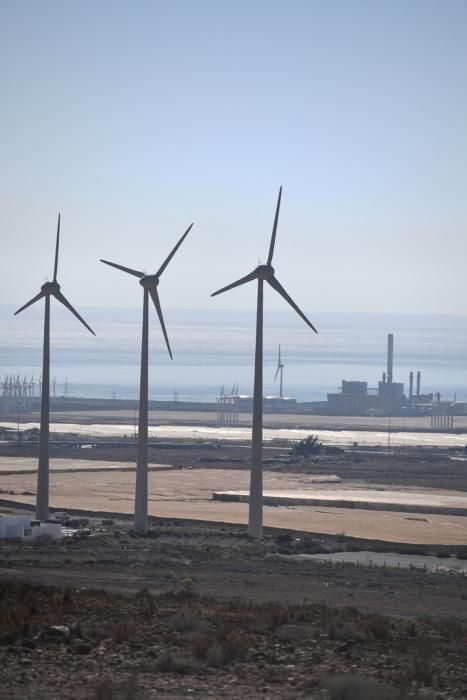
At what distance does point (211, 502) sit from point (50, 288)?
1694 cm

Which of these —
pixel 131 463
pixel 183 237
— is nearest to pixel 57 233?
pixel 183 237

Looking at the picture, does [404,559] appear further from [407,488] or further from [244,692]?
[407,488]

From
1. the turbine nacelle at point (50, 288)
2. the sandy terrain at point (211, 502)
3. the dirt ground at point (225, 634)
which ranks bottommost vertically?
the sandy terrain at point (211, 502)

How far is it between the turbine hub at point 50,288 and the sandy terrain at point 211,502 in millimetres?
10780

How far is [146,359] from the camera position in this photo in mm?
44344

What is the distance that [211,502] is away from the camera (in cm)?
6156

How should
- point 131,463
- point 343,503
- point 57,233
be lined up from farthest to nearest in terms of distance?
point 131,463 → point 343,503 → point 57,233

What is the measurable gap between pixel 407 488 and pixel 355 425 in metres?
106

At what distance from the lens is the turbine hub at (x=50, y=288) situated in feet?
160

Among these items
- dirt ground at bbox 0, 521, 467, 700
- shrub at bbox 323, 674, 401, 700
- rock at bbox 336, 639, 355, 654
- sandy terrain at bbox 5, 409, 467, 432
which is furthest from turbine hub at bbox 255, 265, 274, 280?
sandy terrain at bbox 5, 409, 467, 432

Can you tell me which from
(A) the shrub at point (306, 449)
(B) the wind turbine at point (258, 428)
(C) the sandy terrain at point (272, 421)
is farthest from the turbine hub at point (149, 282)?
(C) the sandy terrain at point (272, 421)

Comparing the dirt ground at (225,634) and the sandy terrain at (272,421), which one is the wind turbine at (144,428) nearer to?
the dirt ground at (225,634)

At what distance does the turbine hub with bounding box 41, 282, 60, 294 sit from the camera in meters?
48.8

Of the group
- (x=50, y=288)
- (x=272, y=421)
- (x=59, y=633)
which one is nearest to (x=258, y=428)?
(x=50, y=288)
